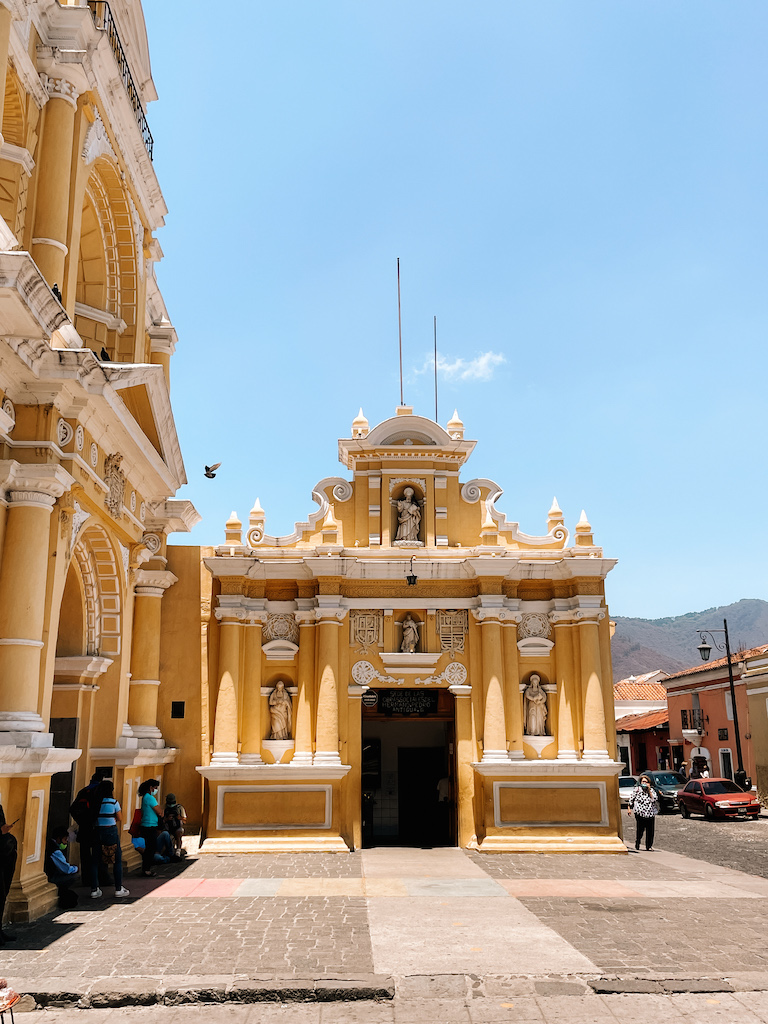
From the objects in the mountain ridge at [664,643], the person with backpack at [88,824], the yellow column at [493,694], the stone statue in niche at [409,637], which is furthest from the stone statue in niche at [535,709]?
the mountain ridge at [664,643]

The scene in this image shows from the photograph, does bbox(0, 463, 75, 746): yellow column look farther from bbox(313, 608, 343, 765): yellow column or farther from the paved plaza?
bbox(313, 608, 343, 765): yellow column

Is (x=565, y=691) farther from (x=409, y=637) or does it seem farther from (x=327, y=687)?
(x=327, y=687)

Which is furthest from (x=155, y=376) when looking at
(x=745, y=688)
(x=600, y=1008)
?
(x=745, y=688)

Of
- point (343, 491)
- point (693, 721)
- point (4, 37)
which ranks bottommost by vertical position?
point (693, 721)

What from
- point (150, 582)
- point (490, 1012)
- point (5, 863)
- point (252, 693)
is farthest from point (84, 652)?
point (490, 1012)

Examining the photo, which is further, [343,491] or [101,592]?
[343,491]

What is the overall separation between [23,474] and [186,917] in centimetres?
517

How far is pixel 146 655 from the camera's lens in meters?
14.9

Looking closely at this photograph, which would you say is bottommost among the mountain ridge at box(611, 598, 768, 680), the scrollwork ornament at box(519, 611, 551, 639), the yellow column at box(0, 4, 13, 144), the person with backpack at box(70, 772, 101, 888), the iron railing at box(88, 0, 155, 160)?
the person with backpack at box(70, 772, 101, 888)

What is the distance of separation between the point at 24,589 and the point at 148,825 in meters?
5.05

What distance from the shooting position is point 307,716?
53.2 ft

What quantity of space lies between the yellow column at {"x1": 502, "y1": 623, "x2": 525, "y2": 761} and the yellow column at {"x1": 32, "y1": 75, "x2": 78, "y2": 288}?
10061 mm

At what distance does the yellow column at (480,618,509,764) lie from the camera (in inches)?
627

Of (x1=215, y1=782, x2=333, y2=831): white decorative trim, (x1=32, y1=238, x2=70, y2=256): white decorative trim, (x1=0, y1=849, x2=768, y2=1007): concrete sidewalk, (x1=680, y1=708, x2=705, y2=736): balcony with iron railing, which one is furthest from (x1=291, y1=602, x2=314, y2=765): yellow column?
(x1=680, y1=708, x2=705, y2=736): balcony with iron railing
